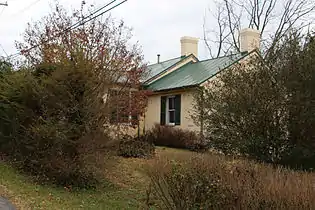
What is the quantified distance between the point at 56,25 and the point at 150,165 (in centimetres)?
1471

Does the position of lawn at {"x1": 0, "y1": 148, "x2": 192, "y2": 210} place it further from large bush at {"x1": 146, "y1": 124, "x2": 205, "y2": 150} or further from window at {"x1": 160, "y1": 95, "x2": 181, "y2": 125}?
window at {"x1": 160, "y1": 95, "x2": 181, "y2": 125}

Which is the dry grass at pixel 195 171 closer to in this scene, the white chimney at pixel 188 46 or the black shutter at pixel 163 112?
the black shutter at pixel 163 112

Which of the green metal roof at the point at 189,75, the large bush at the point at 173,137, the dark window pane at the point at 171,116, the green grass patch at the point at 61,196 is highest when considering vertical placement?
the green metal roof at the point at 189,75

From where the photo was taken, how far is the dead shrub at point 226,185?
4653 millimetres

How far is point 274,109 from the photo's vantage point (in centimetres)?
1001

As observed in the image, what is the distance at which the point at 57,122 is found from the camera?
10.1m

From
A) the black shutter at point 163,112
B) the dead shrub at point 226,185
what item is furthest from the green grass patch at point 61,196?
the black shutter at point 163,112

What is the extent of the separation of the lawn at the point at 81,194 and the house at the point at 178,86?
8.63 metres

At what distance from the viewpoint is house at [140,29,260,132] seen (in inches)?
781

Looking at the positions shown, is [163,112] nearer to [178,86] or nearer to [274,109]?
[178,86]

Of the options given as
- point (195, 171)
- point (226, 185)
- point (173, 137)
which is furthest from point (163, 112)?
point (226, 185)

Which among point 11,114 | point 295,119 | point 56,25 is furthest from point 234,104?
point 56,25

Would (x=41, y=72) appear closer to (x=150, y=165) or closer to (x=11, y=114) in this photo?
(x=11, y=114)

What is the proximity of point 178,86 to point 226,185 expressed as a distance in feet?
49.4
